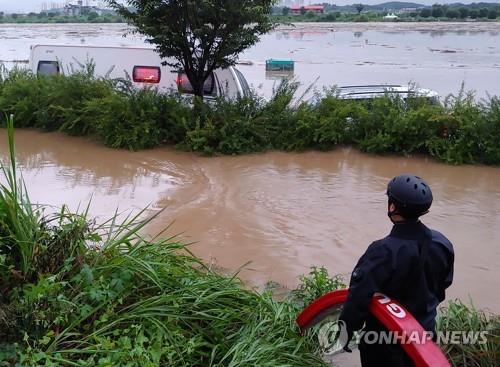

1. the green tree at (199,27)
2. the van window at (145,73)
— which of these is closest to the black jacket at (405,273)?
the green tree at (199,27)

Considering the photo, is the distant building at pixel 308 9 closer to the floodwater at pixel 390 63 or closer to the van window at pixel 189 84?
the floodwater at pixel 390 63

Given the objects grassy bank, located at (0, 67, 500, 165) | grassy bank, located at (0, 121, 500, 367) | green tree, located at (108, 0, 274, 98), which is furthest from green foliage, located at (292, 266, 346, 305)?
green tree, located at (108, 0, 274, 98)

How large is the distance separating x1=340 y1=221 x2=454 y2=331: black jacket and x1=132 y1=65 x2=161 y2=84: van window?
34.8 ft

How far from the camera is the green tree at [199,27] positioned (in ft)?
35.5

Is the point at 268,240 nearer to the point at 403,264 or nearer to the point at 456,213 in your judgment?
the point at 456,213

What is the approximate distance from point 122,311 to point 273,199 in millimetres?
4735

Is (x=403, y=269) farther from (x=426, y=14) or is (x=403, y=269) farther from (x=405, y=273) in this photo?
(x=426, y=14)

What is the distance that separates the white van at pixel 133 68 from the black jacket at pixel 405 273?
870 centimetres

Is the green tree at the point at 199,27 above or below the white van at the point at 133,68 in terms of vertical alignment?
above

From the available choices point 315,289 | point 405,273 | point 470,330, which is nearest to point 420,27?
point 315,289

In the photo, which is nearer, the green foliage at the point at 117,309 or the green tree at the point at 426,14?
the green foliage at the point at 117,309

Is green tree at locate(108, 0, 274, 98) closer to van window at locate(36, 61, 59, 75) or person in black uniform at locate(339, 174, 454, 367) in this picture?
van window at locate(36, 61, 59, 75)

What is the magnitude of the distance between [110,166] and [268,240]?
4.29m

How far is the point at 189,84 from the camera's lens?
12.6 m
